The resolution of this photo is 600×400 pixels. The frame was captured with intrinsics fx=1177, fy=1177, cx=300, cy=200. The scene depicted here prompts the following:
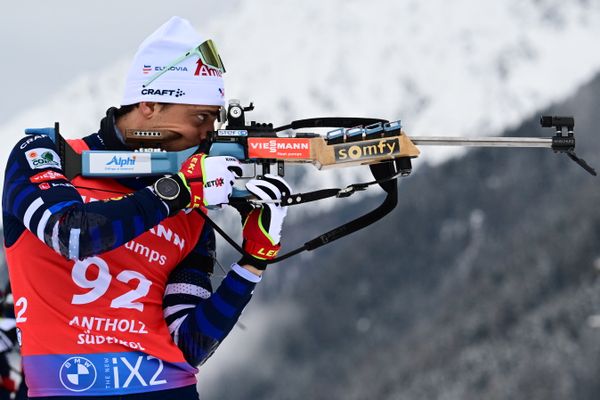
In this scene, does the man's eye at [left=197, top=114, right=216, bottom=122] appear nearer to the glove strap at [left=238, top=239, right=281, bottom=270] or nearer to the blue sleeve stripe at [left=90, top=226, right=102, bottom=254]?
the glove strap at [left=238, top=239, right=281, bottom=270]

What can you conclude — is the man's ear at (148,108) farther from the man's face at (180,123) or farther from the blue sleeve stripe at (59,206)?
the blue sleeve stripe at (59,206)

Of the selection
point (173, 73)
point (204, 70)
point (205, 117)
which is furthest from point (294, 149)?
point (173, 73)

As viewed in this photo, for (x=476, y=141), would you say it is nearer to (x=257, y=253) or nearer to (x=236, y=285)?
(x=257, y=253)

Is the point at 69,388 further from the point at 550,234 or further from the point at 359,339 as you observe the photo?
the point at 359,339

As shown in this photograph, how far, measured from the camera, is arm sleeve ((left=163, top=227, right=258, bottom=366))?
17.6 feet

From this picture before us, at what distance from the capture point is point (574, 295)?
93250 millimetres

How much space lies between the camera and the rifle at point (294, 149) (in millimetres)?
→ 5324

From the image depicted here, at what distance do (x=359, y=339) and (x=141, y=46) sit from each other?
11687cm

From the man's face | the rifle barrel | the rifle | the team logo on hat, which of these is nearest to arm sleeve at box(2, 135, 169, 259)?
the rifle

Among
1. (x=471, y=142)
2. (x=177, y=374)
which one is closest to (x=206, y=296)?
(x=177, y=374)

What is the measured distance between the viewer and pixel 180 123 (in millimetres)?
5543

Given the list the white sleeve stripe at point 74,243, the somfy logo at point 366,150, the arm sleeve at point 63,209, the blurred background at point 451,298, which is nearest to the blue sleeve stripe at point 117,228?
the arm sleeve at point 63,209

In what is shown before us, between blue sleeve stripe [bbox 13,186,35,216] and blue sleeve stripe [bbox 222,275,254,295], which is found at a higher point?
blue sleeve stripe [bbox 13,186,35,216]

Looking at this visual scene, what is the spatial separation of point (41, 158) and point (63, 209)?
0.35m
